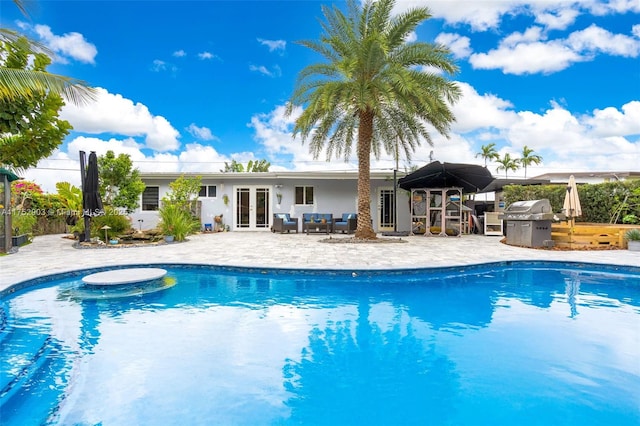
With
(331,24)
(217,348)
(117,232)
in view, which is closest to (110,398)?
(217,348)

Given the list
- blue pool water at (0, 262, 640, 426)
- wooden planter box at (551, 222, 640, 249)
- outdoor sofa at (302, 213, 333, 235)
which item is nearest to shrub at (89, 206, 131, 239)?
blue pool water at (0, 262, 640, 426)

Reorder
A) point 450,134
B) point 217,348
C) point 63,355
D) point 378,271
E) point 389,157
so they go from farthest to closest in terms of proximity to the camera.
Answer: point 389,157, point 450,134, point 378,271, point 217,348, point 63,355

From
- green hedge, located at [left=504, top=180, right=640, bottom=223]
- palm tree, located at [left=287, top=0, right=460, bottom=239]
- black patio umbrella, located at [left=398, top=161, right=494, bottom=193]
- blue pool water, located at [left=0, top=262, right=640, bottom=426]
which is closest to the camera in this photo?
blue pool water, located at [left=0, top=262, right=640, bottom=426]

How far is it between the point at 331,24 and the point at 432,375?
477 inches

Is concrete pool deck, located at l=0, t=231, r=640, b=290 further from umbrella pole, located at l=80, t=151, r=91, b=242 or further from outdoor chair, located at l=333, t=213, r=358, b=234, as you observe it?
outdoor chair, located at l=333, t=213, r=358, b=234

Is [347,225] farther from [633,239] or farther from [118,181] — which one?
[633,239]

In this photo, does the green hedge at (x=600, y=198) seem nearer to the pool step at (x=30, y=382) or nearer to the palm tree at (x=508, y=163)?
the pool step at (x=30, y=382)

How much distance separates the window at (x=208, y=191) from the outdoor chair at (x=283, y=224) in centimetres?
341

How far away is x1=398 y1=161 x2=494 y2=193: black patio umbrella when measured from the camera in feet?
47.5

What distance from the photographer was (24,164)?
9.05 metres

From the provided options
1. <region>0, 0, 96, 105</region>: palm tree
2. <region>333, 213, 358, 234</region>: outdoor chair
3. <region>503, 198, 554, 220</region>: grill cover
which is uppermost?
<region>0, 0, 96, 105</region>: palm tree

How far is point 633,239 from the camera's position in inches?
439

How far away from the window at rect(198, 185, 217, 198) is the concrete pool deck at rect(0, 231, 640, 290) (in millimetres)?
6496

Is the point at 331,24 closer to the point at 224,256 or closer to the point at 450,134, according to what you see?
the point at 450,134
